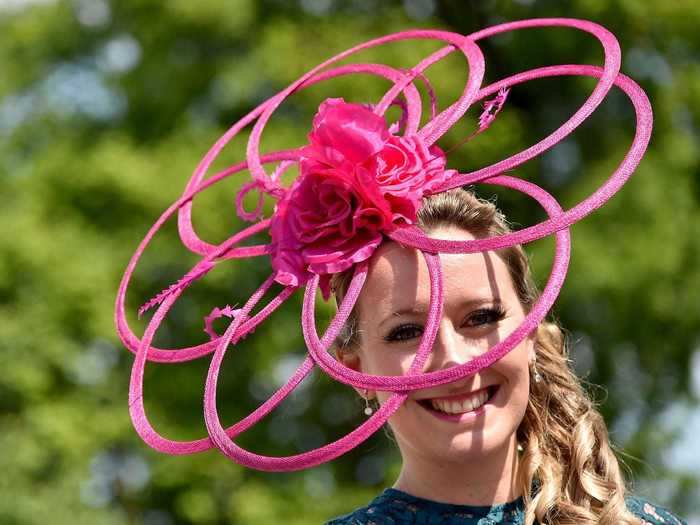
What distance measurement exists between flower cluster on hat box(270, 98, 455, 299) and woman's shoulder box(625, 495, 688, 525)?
3.08 ft

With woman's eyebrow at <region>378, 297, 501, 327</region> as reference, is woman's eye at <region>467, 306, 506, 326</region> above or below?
below

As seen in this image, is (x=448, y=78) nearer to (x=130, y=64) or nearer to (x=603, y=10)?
(x=603, y=10)

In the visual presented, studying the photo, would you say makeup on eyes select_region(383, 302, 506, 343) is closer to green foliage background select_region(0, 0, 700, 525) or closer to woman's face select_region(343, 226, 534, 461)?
woman's face select_region(343, 226, 534, 461)

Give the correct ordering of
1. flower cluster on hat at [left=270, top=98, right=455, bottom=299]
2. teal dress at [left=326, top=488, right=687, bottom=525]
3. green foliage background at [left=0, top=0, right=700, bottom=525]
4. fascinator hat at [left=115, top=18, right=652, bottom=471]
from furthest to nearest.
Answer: green foliage background at [left=0, top=0, right=700, bottom=525], teal dress at [left=326, top=488, right=687, bottom=525], flower cluster on hat at [left=270, top=98, right=455, bottom=299], fascinator hat at [left=115, top=18, right=652, bottom=471]

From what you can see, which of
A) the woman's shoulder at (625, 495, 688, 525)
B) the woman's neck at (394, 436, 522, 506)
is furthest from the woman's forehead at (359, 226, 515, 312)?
the woman's shoulder at (625, 495, 688, 525)

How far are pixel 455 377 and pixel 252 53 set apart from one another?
25.0ft

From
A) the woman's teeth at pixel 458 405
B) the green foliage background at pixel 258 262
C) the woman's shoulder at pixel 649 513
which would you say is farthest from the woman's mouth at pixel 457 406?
the green foliage background at pixel 258 262

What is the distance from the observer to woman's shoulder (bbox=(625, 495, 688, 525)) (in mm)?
2996

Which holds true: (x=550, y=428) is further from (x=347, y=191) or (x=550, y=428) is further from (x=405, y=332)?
(x=347, y=191)

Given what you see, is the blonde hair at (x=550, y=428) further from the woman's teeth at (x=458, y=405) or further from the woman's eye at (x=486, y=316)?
the woman's teeth at (x=458, y=405)

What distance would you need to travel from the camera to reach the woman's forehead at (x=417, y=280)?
2.64m

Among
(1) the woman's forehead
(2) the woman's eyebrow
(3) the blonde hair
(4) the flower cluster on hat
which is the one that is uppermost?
(4) the flower cluster on hat

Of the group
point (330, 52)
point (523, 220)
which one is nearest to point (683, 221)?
point (523, 220)

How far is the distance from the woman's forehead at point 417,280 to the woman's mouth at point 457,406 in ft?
0.67
